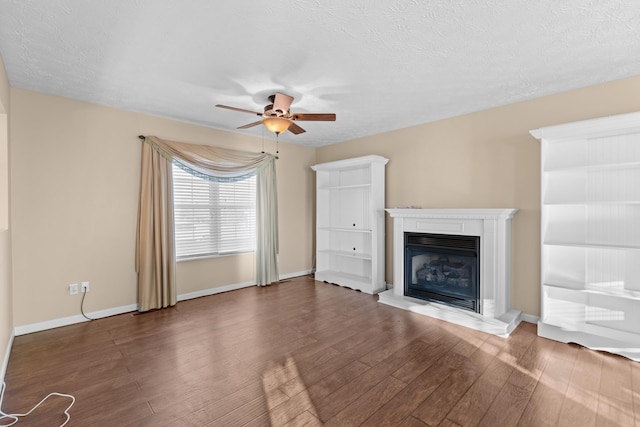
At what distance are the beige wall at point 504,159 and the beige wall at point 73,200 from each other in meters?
3.46

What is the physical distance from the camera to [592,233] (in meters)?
3.06

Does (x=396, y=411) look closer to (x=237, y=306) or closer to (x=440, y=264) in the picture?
(x=440, y=264)

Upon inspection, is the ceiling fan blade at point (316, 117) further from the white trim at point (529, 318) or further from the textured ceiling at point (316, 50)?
the white trim at point (529, 318)

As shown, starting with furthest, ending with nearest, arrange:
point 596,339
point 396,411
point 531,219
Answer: point 531,219 < point 596,339 < point 396,411

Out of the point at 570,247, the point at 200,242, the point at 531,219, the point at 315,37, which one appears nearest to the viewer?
the point at 315,37

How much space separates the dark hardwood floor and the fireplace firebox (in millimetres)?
510

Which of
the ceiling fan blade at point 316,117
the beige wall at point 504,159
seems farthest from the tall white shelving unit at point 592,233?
the ceiling fan blade at point 316,117

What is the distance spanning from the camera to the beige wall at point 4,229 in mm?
2436

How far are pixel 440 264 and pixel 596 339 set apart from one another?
5.36 feet

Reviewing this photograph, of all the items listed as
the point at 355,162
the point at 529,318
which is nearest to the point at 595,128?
the point at 529,318

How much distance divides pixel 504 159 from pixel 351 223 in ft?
8.30

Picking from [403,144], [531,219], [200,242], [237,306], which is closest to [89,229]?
[200,242]

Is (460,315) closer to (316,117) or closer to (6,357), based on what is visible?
(316,117)

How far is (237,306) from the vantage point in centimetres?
412
